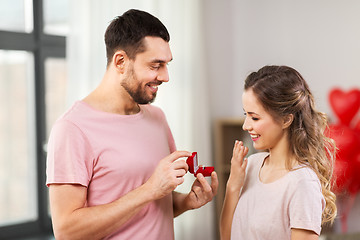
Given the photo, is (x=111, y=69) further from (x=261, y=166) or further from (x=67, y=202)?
(x=261, y=166)

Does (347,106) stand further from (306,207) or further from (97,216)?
(97,216)

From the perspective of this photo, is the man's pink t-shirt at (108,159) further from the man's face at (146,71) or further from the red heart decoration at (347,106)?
the red heart decoration at (347,106)

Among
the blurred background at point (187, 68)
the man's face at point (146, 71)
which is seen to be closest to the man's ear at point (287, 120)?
the man's face at point (146, 71)

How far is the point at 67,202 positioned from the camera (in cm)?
149

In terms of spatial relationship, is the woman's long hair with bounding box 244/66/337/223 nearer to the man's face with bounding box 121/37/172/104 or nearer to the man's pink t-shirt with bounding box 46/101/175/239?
the man's face with bounding box 121/37/172/104

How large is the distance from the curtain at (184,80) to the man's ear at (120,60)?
1393mm

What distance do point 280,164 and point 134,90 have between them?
546 mm

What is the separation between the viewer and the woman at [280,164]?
1521 millimetres

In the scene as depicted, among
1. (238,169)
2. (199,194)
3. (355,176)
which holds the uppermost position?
(238,169)

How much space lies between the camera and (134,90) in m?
1.66

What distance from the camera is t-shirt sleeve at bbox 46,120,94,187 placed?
1492mm

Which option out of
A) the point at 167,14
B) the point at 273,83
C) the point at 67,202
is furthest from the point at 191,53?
the point at 67,202

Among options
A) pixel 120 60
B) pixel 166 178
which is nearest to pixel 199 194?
pixel 166 178

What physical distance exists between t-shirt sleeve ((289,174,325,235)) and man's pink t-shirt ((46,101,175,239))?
18.3 inches
